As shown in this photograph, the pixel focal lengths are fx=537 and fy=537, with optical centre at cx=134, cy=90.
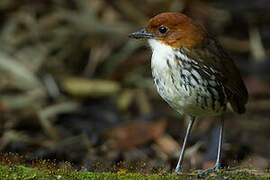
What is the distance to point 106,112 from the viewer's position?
6.95 meters

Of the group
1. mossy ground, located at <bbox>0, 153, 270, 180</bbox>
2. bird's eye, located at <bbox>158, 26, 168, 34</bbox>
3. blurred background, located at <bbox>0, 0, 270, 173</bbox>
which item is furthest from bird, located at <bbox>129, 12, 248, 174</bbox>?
blurred background, located at <bbox>0, 0, 270, 173</bbox>

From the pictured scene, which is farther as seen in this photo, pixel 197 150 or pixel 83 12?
pixel 83 12

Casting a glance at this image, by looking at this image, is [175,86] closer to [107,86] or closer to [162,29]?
[162,29]

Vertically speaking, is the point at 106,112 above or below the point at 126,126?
above

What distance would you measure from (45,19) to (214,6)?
2661 millimetres

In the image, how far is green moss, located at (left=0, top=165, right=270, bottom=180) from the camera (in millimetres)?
3188

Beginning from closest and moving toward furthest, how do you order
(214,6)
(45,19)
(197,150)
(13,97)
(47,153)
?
(47,153) → (197,150) → (13,97) → (45,19) → (214,6)

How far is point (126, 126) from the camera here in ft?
21.0

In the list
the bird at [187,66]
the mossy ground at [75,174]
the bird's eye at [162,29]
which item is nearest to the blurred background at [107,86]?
the bird at [187,66]

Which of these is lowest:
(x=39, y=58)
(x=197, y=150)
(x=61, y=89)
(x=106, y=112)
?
(x=197, y=150)

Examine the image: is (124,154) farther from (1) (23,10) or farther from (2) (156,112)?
(1) (23,10)

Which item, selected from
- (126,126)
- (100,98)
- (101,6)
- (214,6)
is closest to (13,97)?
(100,98)

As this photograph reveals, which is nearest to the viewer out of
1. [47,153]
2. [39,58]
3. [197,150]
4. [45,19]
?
[47,153]

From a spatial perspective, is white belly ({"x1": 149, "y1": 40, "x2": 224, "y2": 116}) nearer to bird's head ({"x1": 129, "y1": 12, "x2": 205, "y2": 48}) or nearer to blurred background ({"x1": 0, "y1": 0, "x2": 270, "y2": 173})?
bird's head ({"x1": 129, "y1": 12, "x2": 205, "y2": 48})
